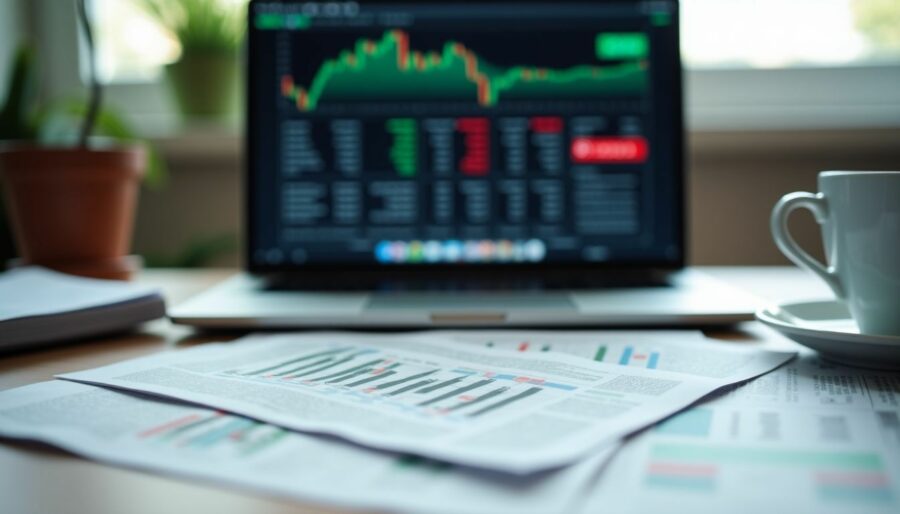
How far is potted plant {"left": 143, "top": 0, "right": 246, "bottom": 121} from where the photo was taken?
132cm

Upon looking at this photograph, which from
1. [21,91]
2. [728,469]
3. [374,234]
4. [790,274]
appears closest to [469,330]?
[374,234]

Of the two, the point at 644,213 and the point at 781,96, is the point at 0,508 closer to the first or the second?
the point at 644,213

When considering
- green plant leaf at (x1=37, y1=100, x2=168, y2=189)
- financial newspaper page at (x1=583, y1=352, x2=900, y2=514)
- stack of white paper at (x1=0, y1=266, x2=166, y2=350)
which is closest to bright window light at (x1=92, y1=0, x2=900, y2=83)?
green plant leaf at (x1=37, y1=100, x2=168, y2=189)

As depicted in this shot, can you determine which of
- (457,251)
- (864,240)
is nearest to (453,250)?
(457,251)

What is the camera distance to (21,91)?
43.7 inches

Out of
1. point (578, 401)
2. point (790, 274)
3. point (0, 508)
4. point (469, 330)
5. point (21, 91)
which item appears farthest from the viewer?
point (21, 91)

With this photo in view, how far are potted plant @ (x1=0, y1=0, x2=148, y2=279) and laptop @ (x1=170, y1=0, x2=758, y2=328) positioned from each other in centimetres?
20

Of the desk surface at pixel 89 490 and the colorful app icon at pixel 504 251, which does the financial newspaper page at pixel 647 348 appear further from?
the desk surface at pixel 89 490

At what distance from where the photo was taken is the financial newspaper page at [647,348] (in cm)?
49

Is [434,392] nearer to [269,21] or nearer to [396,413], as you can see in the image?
[396,413]

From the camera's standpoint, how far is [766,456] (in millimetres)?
327

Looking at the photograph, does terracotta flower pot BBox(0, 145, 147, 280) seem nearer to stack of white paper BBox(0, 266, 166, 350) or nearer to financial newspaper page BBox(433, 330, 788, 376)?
stack of white paper BBox(0, 266, 166, 350)

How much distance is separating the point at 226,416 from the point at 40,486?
0.32 ft

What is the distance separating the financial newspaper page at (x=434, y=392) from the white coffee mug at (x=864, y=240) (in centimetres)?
7
